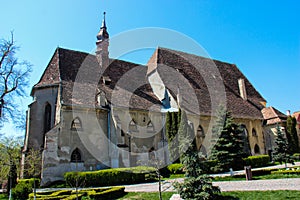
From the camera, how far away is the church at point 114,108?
21.3m

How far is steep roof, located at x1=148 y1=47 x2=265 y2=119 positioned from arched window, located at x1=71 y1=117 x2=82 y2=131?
9567 millimetres

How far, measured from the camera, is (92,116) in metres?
22.5

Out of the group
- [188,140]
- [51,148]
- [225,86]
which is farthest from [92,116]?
[225,86]

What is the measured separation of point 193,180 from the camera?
11266 millimetres

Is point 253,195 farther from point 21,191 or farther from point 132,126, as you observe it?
point 21,191

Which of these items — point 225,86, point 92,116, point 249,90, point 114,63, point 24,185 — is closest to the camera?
point 24,185

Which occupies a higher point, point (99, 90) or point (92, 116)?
point (99, 90)

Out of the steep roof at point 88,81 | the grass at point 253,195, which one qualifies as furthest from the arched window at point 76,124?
the grass at point 253,195

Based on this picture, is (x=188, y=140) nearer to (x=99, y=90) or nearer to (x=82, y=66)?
(x=99, y=90)

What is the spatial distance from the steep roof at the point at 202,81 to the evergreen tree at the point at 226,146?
4421mm

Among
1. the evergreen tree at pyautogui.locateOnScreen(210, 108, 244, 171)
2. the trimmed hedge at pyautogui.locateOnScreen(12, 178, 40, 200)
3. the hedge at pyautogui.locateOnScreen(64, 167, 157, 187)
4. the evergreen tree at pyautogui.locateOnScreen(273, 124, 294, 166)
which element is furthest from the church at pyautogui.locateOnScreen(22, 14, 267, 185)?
the evergreen tree at pyautogui.locateOnScreen(273, 124, 294, 166)

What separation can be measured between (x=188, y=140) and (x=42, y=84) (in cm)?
1617

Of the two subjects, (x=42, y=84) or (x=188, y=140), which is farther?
(x=42, y=84)

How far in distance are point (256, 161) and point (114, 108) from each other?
1403cm
